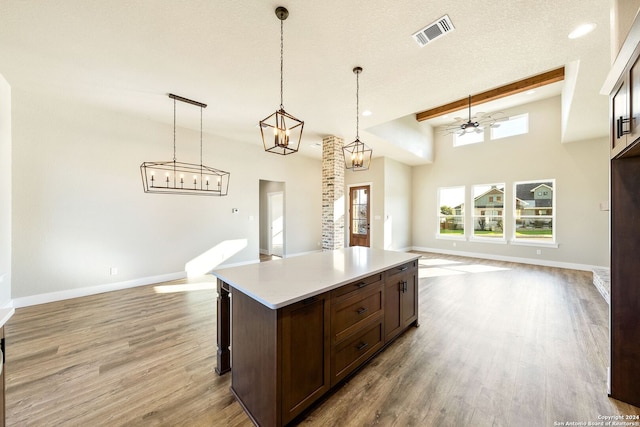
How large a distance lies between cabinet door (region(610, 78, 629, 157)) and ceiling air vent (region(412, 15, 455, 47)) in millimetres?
1378

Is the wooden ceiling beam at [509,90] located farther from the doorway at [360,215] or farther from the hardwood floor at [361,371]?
the hardwood floor at [361,371]

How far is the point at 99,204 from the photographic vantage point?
4.13 m

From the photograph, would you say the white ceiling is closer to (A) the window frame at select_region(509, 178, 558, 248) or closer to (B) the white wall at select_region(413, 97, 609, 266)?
(B) the white wall at select_region(413, 97, 609, 266)

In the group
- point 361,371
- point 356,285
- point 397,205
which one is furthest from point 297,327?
point 397,205

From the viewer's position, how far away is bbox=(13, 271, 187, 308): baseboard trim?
3.56 m

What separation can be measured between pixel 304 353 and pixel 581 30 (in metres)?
3.85

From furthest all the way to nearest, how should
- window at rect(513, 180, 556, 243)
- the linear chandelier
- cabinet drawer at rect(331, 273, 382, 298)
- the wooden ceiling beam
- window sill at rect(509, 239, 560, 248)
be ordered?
window at rect(513, 180, 556, 243) → window sill at rect(509, 239, 560, 248) → the linear chandelier → the wooden ceiling beam → cabinet drawer at rect(331, 273, 382, 298)

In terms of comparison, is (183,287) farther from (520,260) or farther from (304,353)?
(520,260)

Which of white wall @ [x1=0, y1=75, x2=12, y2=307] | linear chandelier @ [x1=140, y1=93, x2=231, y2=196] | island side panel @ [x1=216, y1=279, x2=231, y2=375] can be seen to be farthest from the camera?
linear chandelier @ [x1=140, y1=93, x2=231, y2=196]

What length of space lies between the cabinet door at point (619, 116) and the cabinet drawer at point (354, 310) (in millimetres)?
1993

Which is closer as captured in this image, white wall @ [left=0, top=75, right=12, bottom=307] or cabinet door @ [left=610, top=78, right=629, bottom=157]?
cabinet door @ [left=610, top=78, right=629, bottom=157]

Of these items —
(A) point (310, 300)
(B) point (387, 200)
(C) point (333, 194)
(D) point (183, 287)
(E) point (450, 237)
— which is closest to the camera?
(A) point (310, 300)

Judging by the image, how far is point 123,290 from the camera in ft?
14.0

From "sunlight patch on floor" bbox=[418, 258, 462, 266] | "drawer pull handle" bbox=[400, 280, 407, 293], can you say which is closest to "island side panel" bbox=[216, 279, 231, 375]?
"drawer pull handle" bbox=[400, 280, 407, 293]
